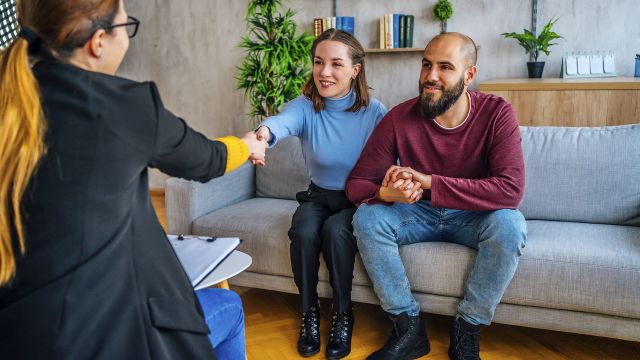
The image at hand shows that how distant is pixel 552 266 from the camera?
1.98 meters

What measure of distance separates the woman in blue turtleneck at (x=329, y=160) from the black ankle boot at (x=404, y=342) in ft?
0.51

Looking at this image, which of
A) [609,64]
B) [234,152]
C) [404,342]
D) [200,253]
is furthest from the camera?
[609,64]

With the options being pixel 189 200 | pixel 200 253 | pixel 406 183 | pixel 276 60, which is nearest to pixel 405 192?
pixel 406 183

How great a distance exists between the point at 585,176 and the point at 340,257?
1043 mm

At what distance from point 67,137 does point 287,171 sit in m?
2.03

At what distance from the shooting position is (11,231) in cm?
92

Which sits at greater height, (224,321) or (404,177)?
(404,177)

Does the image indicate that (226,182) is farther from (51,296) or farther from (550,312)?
(51,296)

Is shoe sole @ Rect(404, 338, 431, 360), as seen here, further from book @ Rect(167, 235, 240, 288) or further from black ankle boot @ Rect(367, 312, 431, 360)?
book @ Rect(167, 235, 240, 288)

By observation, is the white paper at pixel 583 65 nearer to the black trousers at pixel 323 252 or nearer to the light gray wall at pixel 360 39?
the light gray wall at pixel 360 39

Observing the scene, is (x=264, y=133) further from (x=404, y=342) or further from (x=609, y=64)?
(x=609, y=64)

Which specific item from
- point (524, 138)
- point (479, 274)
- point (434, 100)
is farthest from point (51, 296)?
point (524, 138)

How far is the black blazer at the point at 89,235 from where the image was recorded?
91 cm

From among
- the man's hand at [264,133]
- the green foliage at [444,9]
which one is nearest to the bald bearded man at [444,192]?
the man's hand at [264,133]
